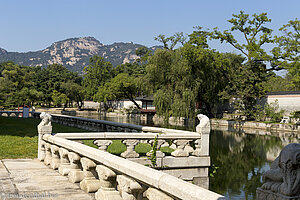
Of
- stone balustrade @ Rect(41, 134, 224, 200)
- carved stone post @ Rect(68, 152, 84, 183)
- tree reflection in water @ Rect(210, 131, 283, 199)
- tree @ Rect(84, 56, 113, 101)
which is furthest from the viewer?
tree @ Rect(84, 56, 113, 101)

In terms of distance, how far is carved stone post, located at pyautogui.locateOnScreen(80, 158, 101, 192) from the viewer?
476 cm

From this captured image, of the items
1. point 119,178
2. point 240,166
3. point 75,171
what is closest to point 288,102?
point 240,166

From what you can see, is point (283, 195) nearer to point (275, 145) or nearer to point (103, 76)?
point (275, 145)

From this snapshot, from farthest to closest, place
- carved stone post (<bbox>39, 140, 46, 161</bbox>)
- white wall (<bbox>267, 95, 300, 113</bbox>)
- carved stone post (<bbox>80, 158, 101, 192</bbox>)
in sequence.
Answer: white wall (<bbox>267, 95, 300, 113</bbox>)
carved stone post (<bbox>39, 140, 46, 161</bbox>)
carved stone post (<bbox>80, 158, 101, 192</bbox>)

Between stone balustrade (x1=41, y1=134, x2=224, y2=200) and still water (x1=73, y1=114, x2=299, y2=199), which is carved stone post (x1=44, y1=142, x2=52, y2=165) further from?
still water (x1=73, y1=114, x2=299, y2=199)

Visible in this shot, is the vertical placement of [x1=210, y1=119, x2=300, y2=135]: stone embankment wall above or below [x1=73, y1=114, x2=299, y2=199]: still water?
above

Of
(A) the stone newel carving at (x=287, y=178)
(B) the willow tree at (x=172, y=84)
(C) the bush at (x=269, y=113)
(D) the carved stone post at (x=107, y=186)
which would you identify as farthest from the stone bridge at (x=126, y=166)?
(C) the bush at (x=269, y=113)

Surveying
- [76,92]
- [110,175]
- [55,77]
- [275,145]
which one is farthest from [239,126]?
[55,77]

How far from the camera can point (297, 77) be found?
2956cm

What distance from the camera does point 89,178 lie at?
4895 mm

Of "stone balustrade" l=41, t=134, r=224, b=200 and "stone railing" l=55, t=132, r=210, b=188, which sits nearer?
"stone balustrade" l=41, t=134, r=224, b=200

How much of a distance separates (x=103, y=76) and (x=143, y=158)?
55682 millimetres

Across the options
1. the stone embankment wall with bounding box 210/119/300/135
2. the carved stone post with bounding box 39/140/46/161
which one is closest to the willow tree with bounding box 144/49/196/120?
the stone embankment wall with bounding box 210/119/300/135

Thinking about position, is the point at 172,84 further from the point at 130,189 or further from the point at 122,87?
the point at 130,189
